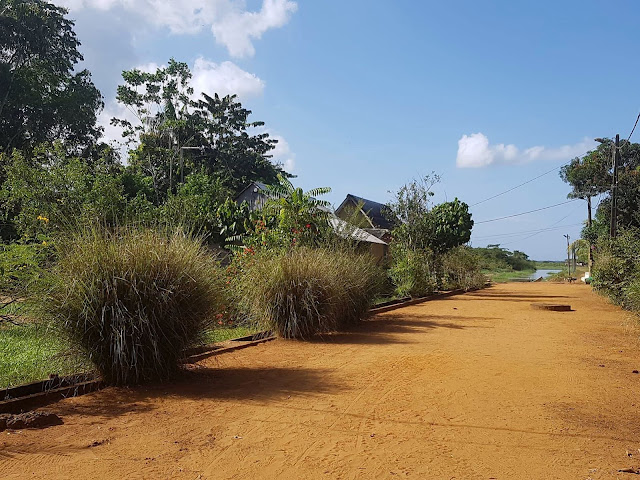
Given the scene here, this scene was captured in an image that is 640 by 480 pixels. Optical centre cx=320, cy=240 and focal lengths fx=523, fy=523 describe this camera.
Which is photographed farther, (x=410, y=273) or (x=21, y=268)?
(x=410, y=273)

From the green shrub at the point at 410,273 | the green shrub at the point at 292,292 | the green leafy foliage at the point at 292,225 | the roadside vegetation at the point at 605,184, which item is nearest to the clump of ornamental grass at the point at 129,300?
the green shrub at the point at 292,292

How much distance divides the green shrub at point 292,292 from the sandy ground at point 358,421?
4.04ft

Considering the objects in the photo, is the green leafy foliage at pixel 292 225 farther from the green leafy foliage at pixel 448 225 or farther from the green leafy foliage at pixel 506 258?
the green leafy foliage at pixel 506 258

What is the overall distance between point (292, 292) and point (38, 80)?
25.5m

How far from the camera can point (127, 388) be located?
17.7 feet

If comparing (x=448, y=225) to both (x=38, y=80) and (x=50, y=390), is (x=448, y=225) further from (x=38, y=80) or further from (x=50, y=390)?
(x=38, y=80)

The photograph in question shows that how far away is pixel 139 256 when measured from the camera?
5555mm

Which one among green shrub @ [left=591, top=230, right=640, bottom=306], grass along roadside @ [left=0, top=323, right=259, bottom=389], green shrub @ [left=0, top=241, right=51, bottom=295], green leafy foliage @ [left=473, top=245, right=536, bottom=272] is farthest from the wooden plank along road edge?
green leafy foliage @ [left=473, top=245, right=536, bottom=272]

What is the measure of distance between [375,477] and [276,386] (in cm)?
253

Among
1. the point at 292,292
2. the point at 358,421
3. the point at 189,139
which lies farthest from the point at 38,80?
the point at 358,421

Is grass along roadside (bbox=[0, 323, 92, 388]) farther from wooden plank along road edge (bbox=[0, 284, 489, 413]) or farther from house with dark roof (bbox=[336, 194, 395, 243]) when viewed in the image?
house with dark roof (bbox=[336, 194, 395, 243])

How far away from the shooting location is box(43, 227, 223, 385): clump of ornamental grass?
5.18 m

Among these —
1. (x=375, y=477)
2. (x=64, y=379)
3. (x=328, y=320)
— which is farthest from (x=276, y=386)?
(x=328, y=320)

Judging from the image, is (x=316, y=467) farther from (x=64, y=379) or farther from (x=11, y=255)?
(x=11, y=255)
